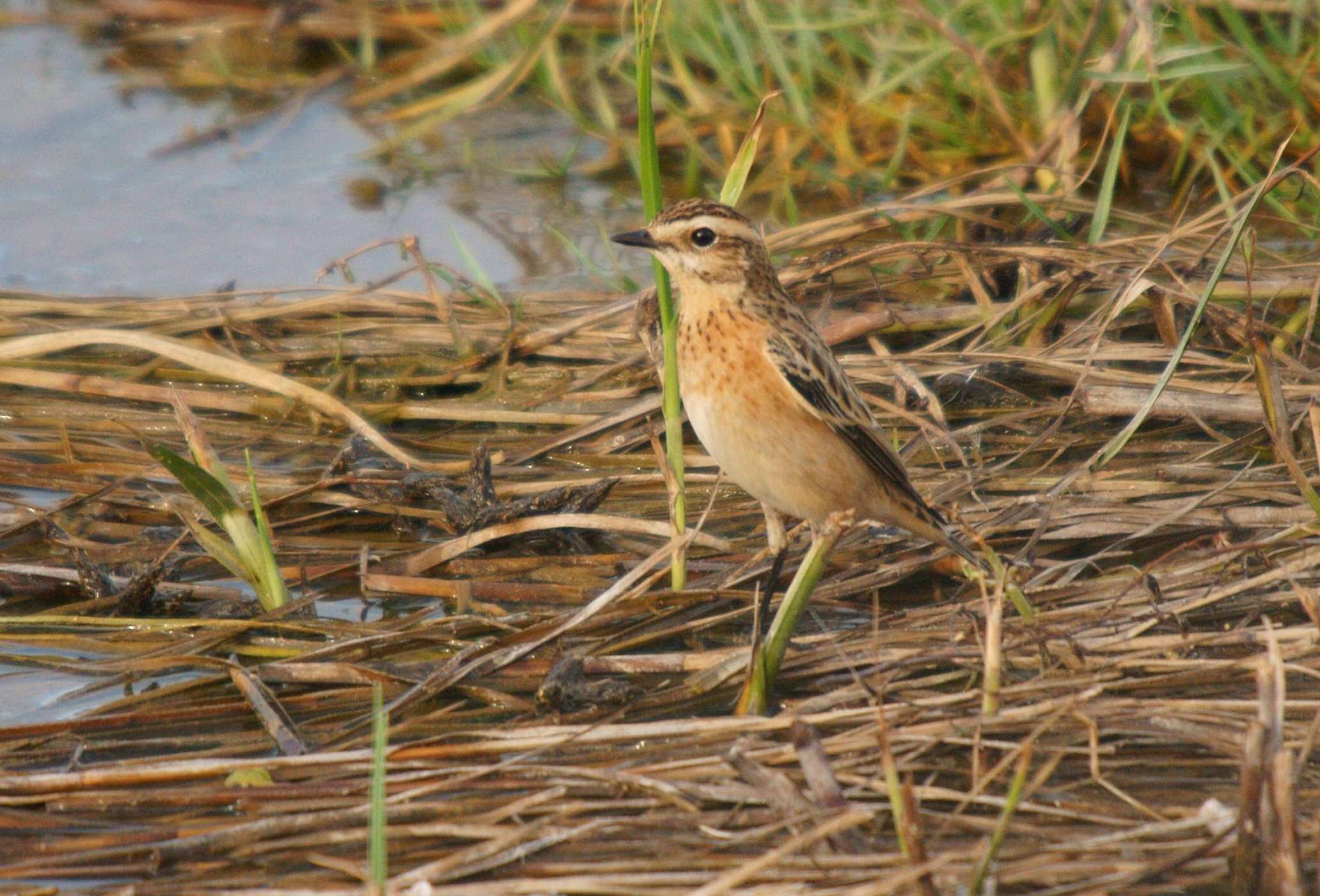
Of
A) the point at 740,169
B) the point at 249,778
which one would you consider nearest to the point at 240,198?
the point at 740,169

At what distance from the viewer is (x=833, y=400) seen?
553cm

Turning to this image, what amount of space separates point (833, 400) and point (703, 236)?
0.75 meters

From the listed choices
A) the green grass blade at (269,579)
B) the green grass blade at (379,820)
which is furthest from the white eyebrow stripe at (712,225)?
the green grass blade at (379,820)

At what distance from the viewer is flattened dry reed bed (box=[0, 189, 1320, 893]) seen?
4.02 metres

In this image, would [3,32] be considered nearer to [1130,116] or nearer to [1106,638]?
[1130,116]

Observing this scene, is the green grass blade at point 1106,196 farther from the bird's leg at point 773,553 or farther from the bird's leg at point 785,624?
the bird's leg at point 785,624

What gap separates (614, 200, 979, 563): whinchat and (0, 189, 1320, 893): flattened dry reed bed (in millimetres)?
338

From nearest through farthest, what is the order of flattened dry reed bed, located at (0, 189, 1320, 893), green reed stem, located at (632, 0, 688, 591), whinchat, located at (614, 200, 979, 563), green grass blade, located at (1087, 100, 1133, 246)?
flattened dry reed bed, located at (0, 189, 1320, 893), green reed stem, located at (632, 0, 688, 591), whinchat, located at (614, 200, 979, 563), green grass blade, located at (1087, 100, 1133, 246)

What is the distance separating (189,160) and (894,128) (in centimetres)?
477

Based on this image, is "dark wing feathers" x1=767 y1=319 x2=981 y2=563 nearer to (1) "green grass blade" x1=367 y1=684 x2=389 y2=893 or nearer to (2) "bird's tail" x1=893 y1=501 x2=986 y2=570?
(2) "bird's tail" x1=893 y1=501 x2=986 y2=570

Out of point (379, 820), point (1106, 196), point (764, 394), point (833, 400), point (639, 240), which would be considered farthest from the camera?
point (1106, 196)

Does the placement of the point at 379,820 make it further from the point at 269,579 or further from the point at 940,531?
the point at 940,531

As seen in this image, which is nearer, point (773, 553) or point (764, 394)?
point (764, 394)

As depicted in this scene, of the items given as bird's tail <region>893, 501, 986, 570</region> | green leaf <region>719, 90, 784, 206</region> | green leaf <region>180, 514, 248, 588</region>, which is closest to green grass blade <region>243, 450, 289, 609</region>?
green leaf <region>180, 514, 248, 588</region>
